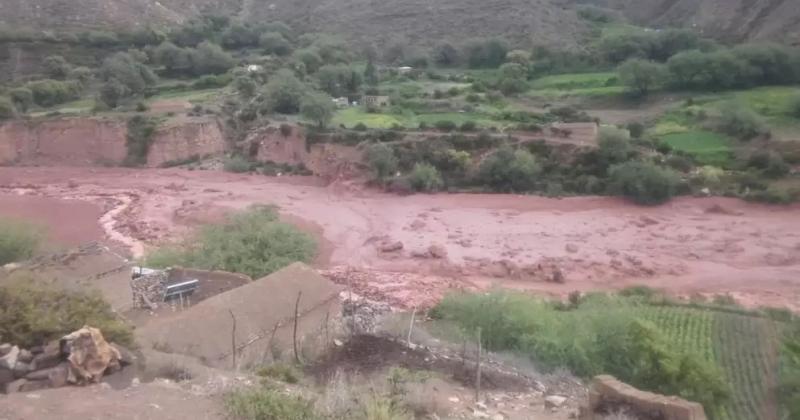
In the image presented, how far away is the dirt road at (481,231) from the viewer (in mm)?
25000

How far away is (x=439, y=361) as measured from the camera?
38.3 feet

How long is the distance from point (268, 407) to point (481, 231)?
23.0 m

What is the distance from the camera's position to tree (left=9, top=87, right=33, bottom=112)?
44.2m

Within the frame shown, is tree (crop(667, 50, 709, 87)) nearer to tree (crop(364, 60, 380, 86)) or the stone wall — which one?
tree (crop(364, 60, 380, 86))

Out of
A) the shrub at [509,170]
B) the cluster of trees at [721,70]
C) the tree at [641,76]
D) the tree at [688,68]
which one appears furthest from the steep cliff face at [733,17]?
Answer: the shrub at [509,170]

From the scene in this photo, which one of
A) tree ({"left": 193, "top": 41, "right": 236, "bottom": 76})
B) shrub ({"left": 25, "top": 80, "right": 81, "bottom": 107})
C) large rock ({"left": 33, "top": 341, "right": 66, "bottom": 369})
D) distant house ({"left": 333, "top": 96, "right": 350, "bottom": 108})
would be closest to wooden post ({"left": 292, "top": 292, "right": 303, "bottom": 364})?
large rock ({"left": 33, "top": 341, "right": 66, "bottom": 369})

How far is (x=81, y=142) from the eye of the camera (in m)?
40.3

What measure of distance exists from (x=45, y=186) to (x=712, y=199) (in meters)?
27.2

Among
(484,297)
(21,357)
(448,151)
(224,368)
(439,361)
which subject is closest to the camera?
(21,357)

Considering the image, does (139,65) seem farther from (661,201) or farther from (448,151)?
(661,201)

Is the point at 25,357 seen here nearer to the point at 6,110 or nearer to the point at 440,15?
the point at 6,110

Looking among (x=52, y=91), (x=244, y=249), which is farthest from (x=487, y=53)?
(x=244, y=249)

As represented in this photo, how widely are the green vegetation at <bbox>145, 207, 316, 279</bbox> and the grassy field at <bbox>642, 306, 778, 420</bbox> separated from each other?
9.04 meters

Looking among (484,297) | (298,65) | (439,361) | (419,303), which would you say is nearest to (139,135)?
(298,65)
